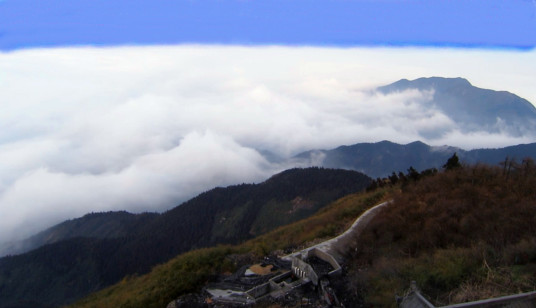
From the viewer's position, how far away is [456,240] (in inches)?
383

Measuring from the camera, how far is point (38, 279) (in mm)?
61969

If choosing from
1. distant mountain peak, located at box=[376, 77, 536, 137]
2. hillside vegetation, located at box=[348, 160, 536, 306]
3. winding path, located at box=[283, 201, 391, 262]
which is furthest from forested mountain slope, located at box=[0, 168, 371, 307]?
distant mountain peak, located at box=[376, 77, 536, 137]

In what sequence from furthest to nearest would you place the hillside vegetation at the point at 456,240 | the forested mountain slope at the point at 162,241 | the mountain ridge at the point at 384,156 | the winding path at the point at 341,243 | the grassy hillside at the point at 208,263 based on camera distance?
the mountain ridge at the point at 384,156 < the forested mountain slope at the point at 162,241 < the winding path at the point at 341,243 < the grassy hillside at the point at 208,263 < the hillside vegetation at the point at 456,240

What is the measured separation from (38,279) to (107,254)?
1153 cm

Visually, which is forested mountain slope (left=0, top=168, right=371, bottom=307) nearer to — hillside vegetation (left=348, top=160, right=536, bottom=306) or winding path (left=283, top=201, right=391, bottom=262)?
winding path (left=283, top=201, right=391, bottom=262)

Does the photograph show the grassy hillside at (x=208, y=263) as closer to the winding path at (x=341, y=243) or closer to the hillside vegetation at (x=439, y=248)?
the hillside vegetation at (x=439, y=248)

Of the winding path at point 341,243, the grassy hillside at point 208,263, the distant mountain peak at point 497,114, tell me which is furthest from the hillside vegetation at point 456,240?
the distant mountain peak at point 497,114

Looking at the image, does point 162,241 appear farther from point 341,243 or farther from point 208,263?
point 341,243

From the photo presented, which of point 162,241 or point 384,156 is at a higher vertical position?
point 384,156

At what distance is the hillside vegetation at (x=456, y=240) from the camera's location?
6.96m

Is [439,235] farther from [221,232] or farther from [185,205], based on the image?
[185,205]

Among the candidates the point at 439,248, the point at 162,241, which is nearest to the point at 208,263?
the point at 439,248

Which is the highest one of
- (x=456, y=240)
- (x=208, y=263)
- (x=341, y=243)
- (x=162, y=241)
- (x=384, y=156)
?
(x=208, y=263)

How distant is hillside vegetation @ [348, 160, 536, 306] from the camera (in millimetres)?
6957
